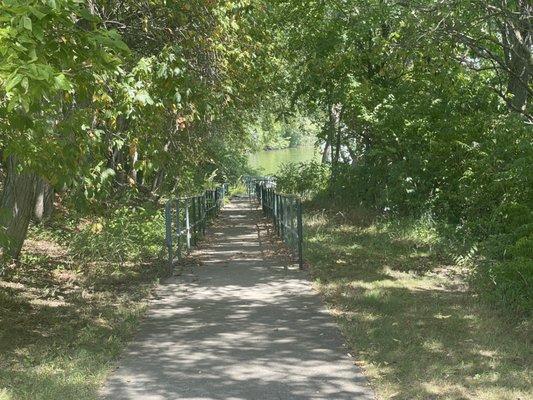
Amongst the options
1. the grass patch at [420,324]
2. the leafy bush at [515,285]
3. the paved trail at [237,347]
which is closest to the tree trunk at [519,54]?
the grass patch at [420,324]

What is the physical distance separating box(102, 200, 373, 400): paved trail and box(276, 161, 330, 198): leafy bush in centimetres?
1734

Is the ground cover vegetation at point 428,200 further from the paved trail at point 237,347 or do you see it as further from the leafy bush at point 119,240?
the leafy bush at point 119,240

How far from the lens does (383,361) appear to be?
6102mm

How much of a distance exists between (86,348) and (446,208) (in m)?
9.02

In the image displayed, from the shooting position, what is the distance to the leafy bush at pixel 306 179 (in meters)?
28.0

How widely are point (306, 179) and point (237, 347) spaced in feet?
74.6

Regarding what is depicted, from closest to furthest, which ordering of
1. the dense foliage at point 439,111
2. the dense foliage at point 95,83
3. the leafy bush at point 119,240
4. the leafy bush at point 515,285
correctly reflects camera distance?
the dense foliage at point 95,83, the leafy bush at point 515,285, the dense foliage at point 439,111, the leafy bush at point 119,240

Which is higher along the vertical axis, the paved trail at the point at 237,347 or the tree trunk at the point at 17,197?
the tree trunk at the point at 17,197

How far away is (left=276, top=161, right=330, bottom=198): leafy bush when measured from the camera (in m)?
28.0

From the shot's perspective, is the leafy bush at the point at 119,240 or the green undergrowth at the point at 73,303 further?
the leafy bush at the point at 119,240

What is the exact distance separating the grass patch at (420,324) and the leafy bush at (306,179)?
1444cm

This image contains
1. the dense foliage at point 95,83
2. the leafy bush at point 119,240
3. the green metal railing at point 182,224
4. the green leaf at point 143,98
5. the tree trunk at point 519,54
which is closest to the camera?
the dense foliage at point 95,83

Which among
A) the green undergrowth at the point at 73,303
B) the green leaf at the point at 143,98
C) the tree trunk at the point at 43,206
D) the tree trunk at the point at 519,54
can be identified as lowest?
the green undergrowth at the point at 73,303

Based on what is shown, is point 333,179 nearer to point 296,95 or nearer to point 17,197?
point 296,95
